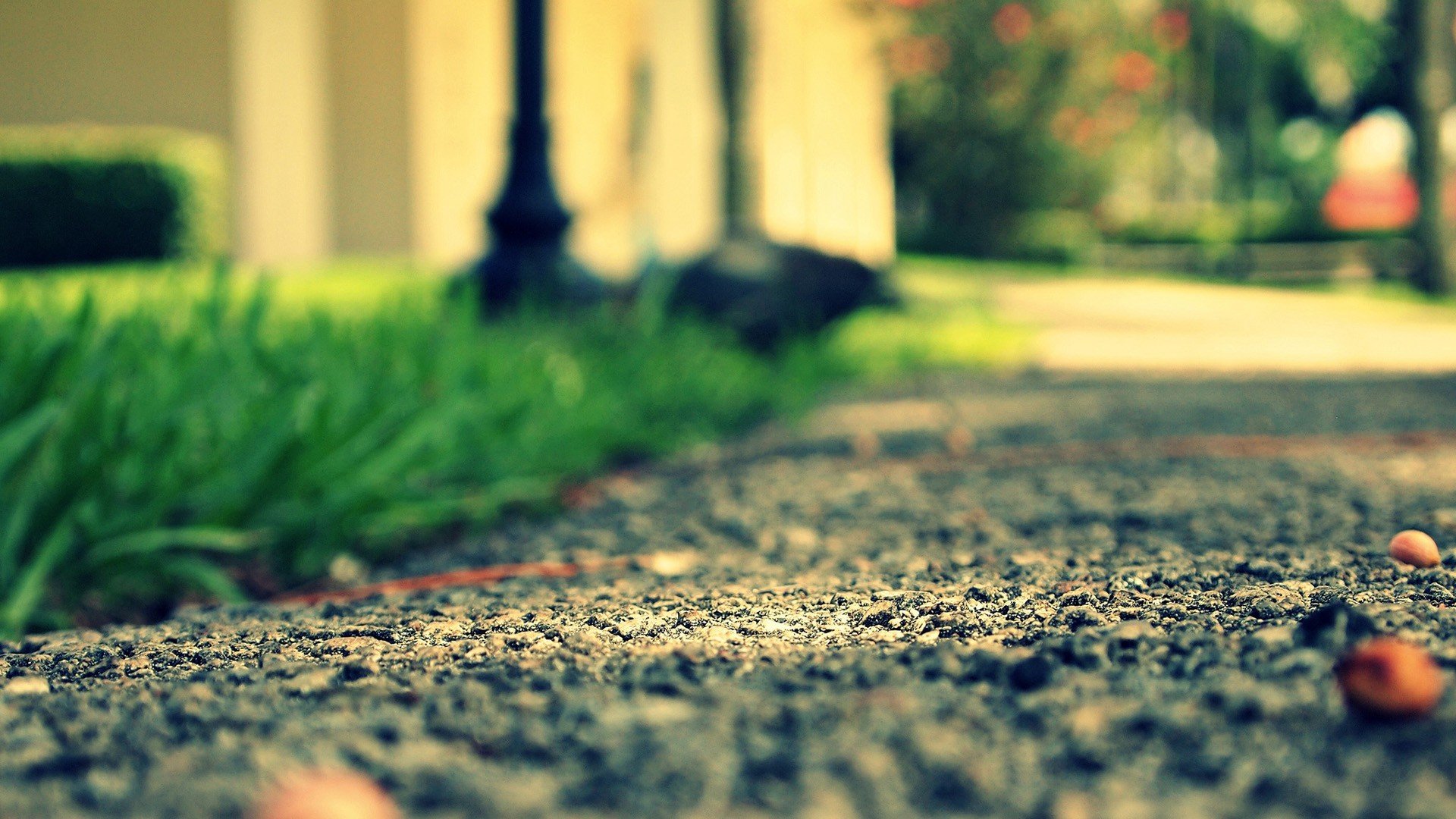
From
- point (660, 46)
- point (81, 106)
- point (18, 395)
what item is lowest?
point (18, 395)

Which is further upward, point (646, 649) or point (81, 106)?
point (81, 106)

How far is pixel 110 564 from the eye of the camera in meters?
1.87

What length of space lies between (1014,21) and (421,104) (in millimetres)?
5930

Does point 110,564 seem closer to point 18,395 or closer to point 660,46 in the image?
point 18,395

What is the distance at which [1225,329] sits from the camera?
9219 millimetres

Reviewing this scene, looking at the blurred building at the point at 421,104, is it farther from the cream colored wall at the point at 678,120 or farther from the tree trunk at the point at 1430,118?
the tree trunk at the point at 1430,118

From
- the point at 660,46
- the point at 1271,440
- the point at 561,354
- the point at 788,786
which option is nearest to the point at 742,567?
the point at 788,786

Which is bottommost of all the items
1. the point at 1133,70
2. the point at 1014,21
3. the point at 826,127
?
the point at 826,127

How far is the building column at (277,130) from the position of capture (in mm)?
9609

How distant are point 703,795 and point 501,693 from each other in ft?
0.96

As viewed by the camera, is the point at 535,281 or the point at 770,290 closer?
the point at 535,281

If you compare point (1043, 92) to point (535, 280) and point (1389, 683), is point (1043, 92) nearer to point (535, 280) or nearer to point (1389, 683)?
point (535, 280)

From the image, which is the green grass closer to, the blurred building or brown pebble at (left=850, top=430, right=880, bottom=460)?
brown pebble at (left=850, top=430, right=880, bottom=460)

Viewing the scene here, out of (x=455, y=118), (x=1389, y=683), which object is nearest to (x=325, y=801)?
(x=1389, y=683)
